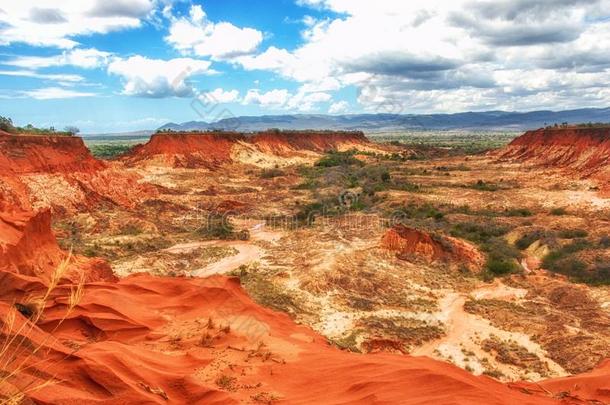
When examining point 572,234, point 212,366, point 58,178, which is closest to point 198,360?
point 212,366

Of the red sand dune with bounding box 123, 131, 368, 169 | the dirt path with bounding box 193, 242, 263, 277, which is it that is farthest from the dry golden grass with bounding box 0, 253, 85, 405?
the red sand dune with bounding box 123, 131, 368, 169

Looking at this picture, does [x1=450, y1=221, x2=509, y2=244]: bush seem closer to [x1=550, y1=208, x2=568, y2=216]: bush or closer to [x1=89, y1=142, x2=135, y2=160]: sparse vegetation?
[x1=550, y1=208, x2=568, y2=216]: bush

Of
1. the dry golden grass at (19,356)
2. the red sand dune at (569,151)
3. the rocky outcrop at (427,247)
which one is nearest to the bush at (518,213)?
the rocky outcrop at (427,247)

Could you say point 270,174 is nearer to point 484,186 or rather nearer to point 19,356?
point 484,186

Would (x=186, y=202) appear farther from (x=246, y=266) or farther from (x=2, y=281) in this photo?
(x=2, y=281)

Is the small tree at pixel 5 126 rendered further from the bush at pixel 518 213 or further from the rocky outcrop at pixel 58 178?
the bush at pixel 518 213
